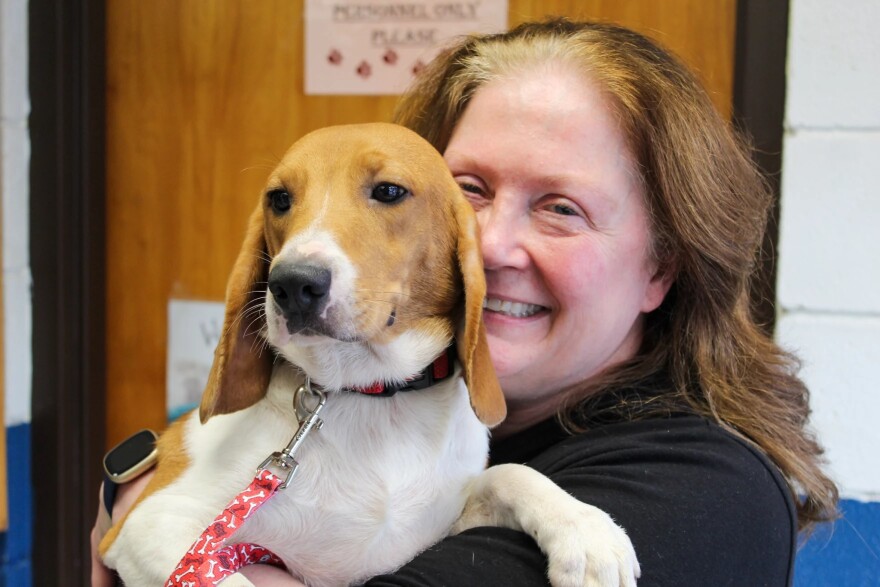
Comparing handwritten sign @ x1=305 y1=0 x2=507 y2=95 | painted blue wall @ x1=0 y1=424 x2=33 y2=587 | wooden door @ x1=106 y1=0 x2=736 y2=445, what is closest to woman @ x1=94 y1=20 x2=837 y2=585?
handwritten sign @ x1=305 y1=0 x2=507 y2=95

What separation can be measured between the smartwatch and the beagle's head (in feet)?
0.82

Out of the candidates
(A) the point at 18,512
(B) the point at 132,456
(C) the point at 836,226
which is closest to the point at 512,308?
Result: (B) the point at 132,456

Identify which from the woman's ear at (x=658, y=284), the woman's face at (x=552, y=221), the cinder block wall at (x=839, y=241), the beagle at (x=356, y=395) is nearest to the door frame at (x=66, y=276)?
the beagle at (x=356, y=395)

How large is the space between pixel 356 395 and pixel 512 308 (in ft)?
1.07

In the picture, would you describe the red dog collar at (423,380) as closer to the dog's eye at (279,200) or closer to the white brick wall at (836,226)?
the dog's eye at (279,200)

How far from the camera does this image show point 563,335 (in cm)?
142

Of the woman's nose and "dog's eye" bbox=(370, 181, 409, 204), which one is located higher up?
"dog's eye" bbox=(370, 181, 409, 204)

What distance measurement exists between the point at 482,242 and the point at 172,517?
24.1 inches

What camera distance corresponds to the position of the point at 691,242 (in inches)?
56.8

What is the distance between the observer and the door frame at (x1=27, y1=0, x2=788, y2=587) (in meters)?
2.41

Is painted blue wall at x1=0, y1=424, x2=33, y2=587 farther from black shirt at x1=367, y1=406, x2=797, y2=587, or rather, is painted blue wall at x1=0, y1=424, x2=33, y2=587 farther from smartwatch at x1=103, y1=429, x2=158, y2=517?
black shirt at x1=367, y1=406, x2=797, y2=587

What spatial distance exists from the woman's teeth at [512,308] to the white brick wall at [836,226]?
79cm

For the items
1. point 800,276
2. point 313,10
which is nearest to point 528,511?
point 800,276

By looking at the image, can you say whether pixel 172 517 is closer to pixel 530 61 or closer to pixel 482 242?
pixel 482 242
